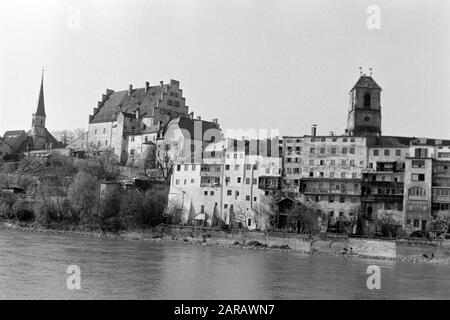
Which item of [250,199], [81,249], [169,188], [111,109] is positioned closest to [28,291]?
[81,249]

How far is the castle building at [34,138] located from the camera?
92000 millimetres

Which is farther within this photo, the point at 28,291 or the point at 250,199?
the point at 250,199

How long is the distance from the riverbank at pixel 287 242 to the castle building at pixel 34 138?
100 feet

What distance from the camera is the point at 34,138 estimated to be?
9512cm

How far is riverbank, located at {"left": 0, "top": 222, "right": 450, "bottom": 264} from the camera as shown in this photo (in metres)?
48.6

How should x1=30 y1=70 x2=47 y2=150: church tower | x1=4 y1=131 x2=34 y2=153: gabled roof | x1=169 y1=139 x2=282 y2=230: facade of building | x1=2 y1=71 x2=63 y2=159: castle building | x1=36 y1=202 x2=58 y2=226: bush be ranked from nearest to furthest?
1. x1=169 y1=139 x2=282 y2=230: facade of building
2. x1=36 y1=202 x2=58 y2=226: bush
3. x1=2 y1=71 x2=63 y2=159: castle building
4. x1=4 y1=131 x2=34 y2=153: gabled roof
5. x1=30 y1=70 x2=47 y2=150: church tower

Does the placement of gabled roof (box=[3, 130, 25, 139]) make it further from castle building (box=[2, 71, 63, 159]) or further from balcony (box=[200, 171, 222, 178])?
balcony (box=[200, 171, 222, 178])

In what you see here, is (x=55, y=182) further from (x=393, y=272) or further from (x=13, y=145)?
(x=393, y=272)

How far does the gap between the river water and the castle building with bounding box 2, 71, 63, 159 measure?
1813 inches

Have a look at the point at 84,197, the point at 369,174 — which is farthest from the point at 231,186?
the point at 84,197

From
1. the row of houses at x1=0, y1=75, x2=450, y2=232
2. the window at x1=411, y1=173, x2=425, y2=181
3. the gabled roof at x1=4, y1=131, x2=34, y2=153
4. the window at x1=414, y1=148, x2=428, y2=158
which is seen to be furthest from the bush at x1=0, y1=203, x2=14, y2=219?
the window at x1=414, y1=148, x2=428, y2=158

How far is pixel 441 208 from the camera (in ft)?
174

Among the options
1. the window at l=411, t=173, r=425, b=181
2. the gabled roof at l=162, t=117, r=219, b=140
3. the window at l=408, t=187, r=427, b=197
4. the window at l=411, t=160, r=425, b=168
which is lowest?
the window at l=408, t=187, r=427, b=197

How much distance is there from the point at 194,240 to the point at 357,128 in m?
19.3
